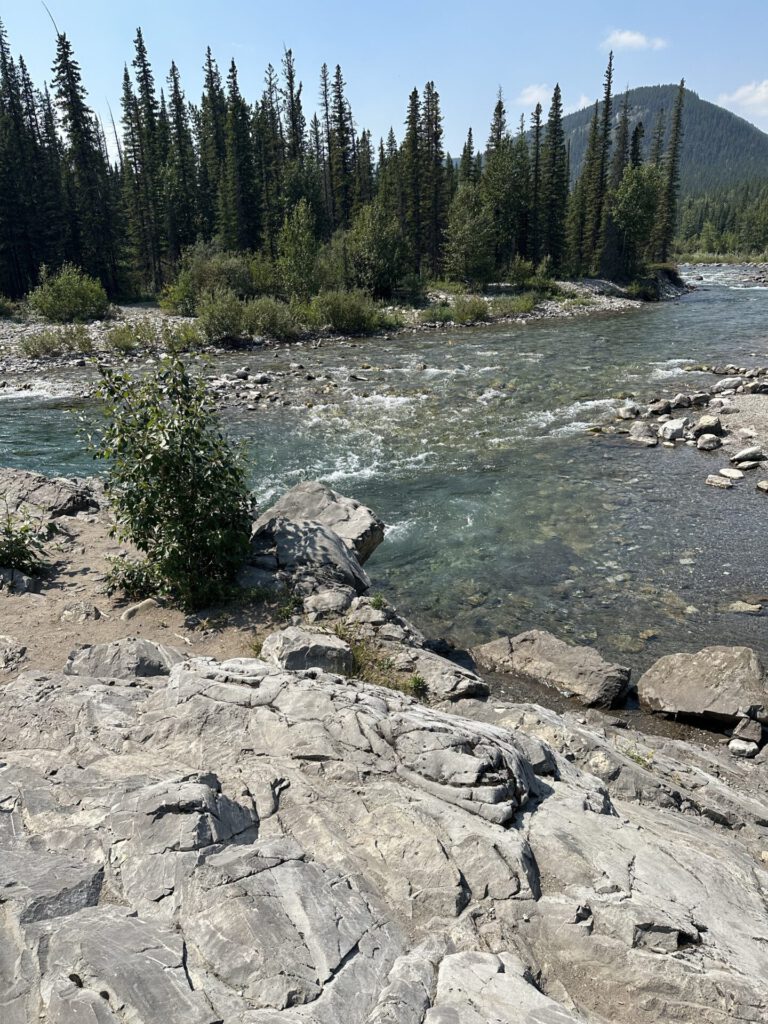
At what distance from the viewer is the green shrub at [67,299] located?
4441 cm

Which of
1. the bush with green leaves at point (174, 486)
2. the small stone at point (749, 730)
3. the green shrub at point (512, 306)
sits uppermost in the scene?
the green shrub at point (512, 306)

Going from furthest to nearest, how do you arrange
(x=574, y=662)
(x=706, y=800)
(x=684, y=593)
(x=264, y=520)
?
(x=684, y=593)
(x=264, y=520)
(x=574, y=662)
(x=706, y=800)

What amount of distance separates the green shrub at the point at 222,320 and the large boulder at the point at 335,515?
96.6 feet

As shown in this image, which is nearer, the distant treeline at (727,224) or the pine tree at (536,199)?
the pine tree at (536,199)

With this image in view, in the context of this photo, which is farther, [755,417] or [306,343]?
[306,343]

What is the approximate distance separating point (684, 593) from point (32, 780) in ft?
33.9

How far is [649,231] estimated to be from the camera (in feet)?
209

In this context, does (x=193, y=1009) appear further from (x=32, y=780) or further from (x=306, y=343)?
(x=306, y=343)

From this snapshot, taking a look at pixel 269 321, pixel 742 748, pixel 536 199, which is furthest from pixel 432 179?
pixel 742 748

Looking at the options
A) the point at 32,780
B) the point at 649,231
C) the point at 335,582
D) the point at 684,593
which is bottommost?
the point at 684,593

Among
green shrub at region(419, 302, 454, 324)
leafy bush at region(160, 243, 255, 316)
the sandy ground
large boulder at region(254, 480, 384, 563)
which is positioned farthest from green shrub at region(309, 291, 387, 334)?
the sandy ground

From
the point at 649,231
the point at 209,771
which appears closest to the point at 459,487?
the point at 209,771

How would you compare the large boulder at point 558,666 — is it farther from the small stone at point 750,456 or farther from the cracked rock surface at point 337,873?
the small stone at point 750,456

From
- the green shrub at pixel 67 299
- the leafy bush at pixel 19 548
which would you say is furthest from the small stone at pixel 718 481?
the green shrub at pixel 67 299
